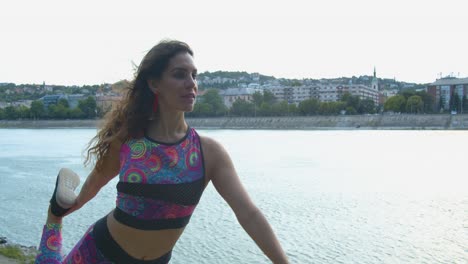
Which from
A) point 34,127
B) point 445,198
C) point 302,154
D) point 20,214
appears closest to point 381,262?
point 445,198

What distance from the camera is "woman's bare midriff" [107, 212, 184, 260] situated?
75.6 inches

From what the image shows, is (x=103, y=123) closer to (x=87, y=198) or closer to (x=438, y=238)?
(x=87, y=198)

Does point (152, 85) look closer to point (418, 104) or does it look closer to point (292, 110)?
point (418, 104)

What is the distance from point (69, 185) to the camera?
7.63 ft

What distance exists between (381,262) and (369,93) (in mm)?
154362

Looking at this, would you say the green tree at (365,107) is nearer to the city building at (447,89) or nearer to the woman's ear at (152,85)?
the city building at (447,89)

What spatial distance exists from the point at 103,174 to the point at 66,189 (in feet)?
0.56

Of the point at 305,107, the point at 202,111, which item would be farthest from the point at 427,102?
the point at 202,111

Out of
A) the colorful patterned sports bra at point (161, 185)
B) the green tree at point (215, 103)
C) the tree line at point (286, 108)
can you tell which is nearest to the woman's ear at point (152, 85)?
the colorful patterned sports bra at point (161, 185)

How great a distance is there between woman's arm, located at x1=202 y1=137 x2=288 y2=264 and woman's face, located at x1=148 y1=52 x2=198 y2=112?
0.16 m

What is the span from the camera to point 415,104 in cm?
9838

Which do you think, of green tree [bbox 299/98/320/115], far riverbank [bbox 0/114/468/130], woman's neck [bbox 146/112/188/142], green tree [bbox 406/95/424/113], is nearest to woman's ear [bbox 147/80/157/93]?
woman's neck [bbox 146/112/188/142]

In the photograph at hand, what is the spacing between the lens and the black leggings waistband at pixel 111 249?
1.95m

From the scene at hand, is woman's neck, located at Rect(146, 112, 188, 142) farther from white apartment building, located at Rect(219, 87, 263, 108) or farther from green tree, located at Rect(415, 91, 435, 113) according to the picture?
white apartment building, located at Rect(219, 87, 263, 108)
